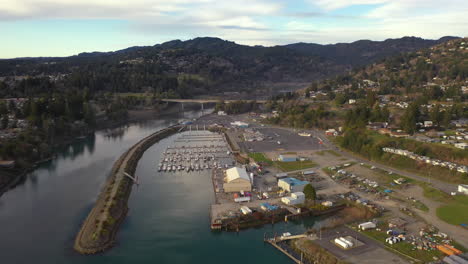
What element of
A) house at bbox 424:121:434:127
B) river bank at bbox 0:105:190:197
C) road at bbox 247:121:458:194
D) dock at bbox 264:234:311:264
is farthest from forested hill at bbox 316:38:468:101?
dock at bbox 264:234:311:264

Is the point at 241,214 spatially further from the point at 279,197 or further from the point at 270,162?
the point at 270,162

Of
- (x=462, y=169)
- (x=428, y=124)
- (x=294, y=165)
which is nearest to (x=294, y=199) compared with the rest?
(x=294, y=165)

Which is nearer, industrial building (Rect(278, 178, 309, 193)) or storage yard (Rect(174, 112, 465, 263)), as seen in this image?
storage yard (Rect(174, 112, 465, 263))

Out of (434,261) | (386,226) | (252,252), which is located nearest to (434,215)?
(386,226)

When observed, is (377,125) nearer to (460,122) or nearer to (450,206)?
(460,122)

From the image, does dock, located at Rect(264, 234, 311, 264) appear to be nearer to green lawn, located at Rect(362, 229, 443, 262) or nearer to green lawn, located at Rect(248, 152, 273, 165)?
green lawn, located at Rect(362, 229, 443, 262)

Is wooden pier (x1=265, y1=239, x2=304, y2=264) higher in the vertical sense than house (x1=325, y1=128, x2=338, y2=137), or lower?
lower

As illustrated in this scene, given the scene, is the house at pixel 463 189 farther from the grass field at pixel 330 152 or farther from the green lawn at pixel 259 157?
the green lawn at pixel 259 157
